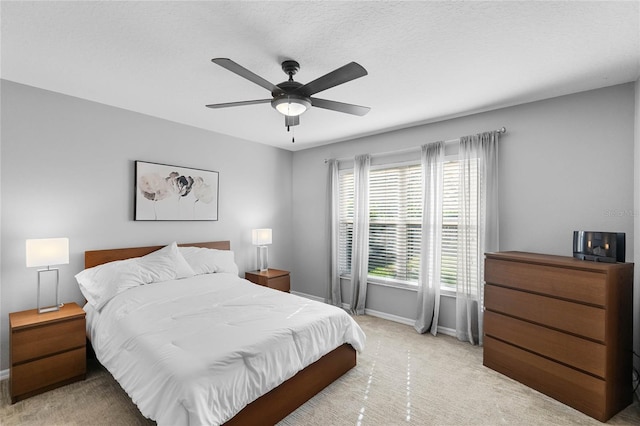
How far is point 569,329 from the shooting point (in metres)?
2.31

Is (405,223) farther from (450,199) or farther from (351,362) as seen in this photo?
(351,362)

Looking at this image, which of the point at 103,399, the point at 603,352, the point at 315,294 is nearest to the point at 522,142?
the point at 603,352

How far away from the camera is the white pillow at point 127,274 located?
2.80 m

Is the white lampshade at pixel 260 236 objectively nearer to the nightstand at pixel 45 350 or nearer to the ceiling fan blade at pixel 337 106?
the nightstand at pixel 45 350

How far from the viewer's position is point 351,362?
280 cm

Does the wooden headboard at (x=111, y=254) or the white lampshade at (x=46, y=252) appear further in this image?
the wooden headboard at (x=111, y=254)

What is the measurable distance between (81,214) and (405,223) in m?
3.86

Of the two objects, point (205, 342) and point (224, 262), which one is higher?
point (224, 262)

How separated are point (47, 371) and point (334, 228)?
11.8 ft

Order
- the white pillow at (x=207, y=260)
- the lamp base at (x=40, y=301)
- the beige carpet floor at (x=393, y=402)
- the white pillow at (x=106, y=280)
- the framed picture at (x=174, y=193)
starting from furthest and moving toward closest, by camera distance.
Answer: the white pillow at (x=207, y=260) < the framed picture at (x=174, y=193) < the white pillow at (x=106, y=280) < the lamp base at (x=40, y=301) < the beige carpet floor at (x=393, y=402)

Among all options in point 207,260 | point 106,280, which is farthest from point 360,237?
point 106,280

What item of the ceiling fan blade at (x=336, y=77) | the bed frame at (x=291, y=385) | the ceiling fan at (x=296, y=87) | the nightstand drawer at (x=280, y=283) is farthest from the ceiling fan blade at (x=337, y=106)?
the nightstand drawer at (x=280, y=283)

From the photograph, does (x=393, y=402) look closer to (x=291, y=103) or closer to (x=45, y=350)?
(x=291, y=103)

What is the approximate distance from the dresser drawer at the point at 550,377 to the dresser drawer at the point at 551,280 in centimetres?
56
